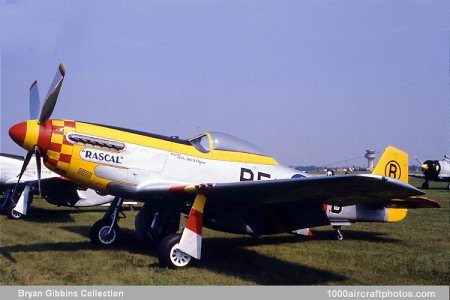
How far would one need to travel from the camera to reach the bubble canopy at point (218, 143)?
688 cm

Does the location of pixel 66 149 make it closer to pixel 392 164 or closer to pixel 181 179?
pixel 181 179

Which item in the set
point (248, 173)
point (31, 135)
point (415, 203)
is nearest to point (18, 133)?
point (31, 135)

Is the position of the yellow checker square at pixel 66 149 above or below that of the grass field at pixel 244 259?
above

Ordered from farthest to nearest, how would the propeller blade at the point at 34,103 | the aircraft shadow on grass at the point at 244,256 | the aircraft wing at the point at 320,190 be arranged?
the propeller blade at the point at 34,103 < the aircraft shadow on grass at the point at 244,256 < the aircraft wing at the point at 320,190

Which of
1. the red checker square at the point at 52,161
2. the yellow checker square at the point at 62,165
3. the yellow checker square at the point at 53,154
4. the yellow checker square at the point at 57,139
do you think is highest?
the yellow checker square at the point at 57,139

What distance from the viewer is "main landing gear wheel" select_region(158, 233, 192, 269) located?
18.7ft

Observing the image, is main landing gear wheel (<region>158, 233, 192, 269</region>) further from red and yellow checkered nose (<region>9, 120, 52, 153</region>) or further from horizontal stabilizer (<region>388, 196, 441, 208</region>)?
horizontal stabilizer (<region>388, 196, 441, 208</region>)

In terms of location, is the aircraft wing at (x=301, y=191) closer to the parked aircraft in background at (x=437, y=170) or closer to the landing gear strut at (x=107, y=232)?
the landing gear strut at (x=107, y=232)

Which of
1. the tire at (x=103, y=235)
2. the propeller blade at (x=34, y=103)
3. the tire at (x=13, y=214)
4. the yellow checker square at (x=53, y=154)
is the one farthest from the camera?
the tire at (x=13, y=214)

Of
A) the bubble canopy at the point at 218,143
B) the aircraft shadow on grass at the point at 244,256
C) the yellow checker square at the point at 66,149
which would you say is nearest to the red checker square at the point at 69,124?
the yellow checker square at the point at 66,149

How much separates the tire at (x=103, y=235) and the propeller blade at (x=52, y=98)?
2615mm

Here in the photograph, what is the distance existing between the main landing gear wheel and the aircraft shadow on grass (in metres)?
0.27

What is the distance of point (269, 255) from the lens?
7082 millimetres

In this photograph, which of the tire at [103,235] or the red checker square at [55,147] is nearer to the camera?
the red checker square at [55,147]
